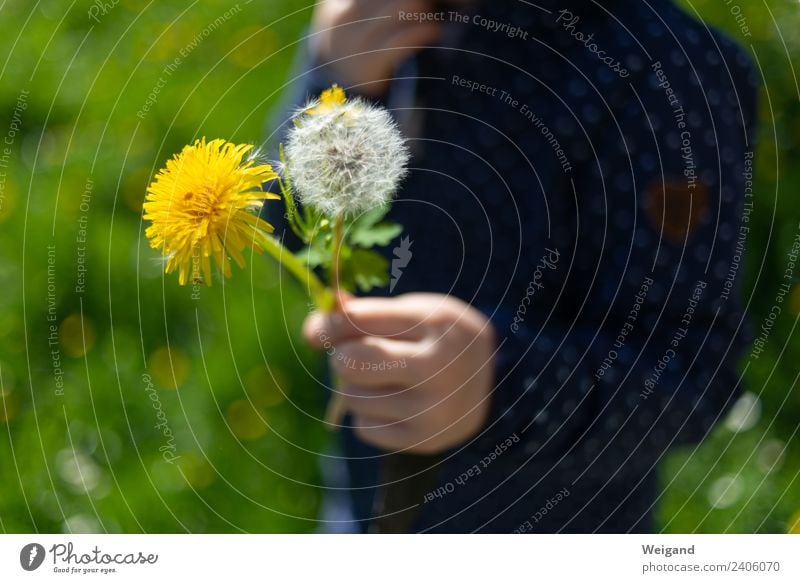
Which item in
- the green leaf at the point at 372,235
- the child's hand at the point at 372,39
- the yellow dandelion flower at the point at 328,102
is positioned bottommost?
the green leaf at the point at 372,235

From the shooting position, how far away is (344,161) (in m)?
0.44

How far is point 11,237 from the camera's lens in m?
0.64

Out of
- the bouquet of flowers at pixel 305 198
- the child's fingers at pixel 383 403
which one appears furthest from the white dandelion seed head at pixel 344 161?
the child's fingers at pixel 383 403

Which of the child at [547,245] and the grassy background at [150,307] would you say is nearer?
the child at [547,245]

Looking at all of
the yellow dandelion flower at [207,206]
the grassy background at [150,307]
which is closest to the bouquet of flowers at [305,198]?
the yellow dandelion flower at [207,206]

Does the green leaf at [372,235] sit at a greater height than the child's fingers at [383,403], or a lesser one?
greater

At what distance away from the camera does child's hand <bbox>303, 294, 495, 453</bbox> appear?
449mm

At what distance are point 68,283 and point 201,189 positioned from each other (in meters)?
0.24

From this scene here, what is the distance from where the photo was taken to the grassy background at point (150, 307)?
1.99ft

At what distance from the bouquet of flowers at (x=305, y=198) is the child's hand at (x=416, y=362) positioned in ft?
0.06

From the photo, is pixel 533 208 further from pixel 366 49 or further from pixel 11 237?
pixel 11 237

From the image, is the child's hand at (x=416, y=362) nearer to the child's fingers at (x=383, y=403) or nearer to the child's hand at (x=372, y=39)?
the child's fingers at (x=383, y=403)

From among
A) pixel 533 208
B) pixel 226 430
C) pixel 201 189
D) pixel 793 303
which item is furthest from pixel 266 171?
pixel 793 303

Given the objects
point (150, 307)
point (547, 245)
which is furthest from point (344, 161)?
point (150, 307)
